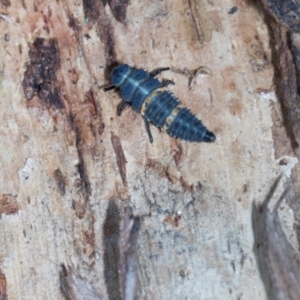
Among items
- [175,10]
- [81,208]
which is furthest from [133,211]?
[175,10]

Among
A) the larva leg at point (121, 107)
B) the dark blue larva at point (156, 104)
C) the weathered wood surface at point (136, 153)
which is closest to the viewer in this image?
the weathered wood surface at point (136, 153)

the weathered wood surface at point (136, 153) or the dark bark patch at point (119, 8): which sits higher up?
the dark bark patch at point (119, 8)

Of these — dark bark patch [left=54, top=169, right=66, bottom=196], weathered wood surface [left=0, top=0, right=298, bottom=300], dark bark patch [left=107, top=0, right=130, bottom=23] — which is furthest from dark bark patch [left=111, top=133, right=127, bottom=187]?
dark bark patch [left=107, top=0, right=130, bottom=23]

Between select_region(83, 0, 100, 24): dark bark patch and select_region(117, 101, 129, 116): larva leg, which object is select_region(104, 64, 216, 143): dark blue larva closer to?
select_region(117, 101, 129, 116): larva leg

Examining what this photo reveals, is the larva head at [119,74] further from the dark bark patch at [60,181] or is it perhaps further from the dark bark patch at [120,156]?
the dark bark patch at [60,181]

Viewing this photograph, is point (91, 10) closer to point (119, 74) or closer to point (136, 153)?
point (119, 74)

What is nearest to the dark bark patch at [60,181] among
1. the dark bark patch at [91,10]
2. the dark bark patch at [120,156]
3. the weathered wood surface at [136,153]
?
the weathered wood surface at [136,153]

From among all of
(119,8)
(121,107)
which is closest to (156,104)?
A: (121,107)
